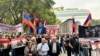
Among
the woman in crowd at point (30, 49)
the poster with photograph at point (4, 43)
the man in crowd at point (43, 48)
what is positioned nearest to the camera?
the poster with photograph at point (4, 43)

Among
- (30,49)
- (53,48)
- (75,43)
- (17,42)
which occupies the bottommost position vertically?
(75,43)

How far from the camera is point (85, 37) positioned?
18266 mm

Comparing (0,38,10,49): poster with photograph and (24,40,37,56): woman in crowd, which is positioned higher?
(0,38,10,49): poster with photograph

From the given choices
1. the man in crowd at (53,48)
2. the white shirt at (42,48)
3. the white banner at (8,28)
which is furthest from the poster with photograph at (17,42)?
the man in crowd at (53,48)

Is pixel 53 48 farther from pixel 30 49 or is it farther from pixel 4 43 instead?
pixel 4 43

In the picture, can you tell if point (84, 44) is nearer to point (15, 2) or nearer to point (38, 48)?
point (38, 48)

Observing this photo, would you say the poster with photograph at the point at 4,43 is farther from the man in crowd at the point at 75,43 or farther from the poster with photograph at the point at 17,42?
the man in crowd at the point at 75,43

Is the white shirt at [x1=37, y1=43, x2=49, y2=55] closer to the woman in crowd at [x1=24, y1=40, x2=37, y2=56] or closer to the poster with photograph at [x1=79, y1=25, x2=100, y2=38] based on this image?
the woman in crowd at [x1=24, y1=40, x2=37, y2=56]

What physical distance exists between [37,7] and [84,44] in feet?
183

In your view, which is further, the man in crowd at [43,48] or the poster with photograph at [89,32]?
the poster with photograph at [89,32]

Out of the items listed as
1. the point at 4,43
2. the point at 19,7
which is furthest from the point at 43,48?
the point at 19,7

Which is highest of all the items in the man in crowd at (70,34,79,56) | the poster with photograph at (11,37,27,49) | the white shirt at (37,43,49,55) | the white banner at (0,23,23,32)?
the white banner at (0,23,23,32)

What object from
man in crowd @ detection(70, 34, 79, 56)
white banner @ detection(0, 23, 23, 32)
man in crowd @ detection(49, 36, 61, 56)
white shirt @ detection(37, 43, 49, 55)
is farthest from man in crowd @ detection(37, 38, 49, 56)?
man in crowd @ detection(70, 34, 79, 56)

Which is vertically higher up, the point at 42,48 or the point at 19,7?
the point at 19,7
